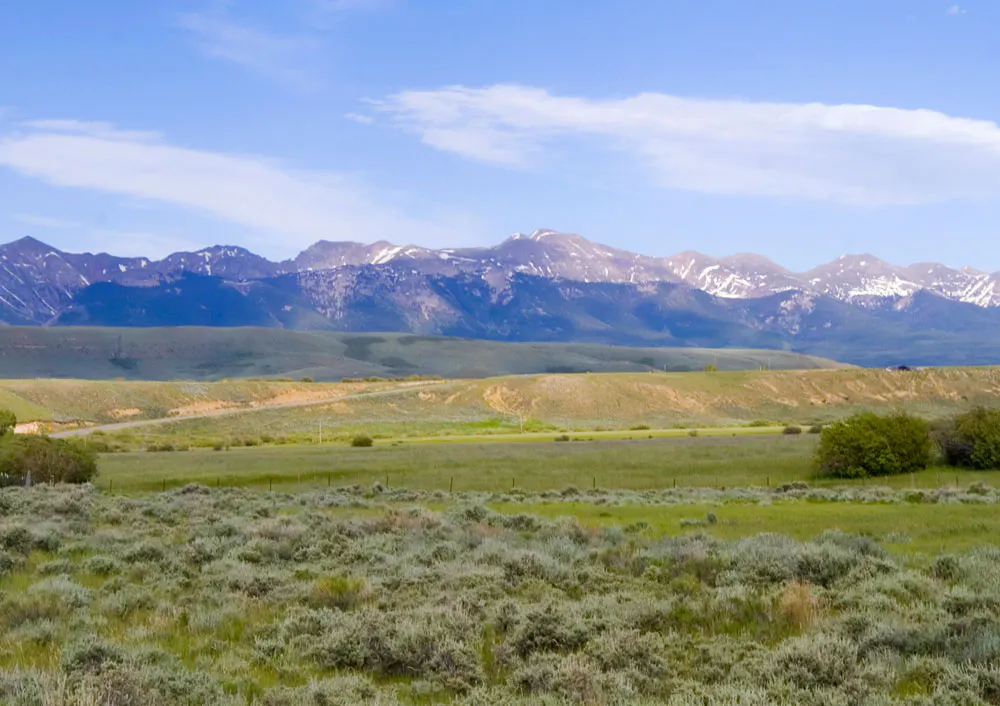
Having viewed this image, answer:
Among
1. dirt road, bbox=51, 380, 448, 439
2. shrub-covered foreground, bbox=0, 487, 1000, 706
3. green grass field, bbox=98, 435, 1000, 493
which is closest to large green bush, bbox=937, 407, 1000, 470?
green grass field, bbox=98, 435, 1000, 493

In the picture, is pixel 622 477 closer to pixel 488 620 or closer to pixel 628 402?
pixel 488 620

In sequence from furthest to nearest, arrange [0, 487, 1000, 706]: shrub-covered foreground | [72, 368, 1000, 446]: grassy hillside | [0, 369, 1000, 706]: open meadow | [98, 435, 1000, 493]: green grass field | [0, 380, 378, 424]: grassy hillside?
[0, 380, 378, 424]: grassy hillside
[72, 368, 1000, 446]: grassy hillside
[98, 435, 1000, 493]: green grass field
[0, 369, 1000, 706]: open meadow
[0, 487, 1000, 706]: shrub-covered foreground

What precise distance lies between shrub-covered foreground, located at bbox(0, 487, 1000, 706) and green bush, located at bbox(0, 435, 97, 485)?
2249cm

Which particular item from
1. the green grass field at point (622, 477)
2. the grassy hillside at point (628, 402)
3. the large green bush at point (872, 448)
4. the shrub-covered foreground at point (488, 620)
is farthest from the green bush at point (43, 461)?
the grassy hillside at point (628, 402)

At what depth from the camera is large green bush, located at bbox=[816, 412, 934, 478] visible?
42.8 meters

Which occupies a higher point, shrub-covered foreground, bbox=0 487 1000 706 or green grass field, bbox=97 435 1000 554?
shrub-covered foreground, bbox=0 487 1000 706

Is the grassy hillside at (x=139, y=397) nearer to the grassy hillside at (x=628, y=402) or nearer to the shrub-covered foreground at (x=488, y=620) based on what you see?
the grassy hillside at (x=628, y=402)

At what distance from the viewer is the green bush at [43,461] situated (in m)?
38.5

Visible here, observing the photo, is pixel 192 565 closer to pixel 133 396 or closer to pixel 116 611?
pixel 116 611

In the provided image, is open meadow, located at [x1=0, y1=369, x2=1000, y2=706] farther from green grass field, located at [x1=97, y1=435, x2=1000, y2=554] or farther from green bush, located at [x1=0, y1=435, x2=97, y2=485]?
green bush, located at [x1=0, y1=435, x2=97, y2=485]

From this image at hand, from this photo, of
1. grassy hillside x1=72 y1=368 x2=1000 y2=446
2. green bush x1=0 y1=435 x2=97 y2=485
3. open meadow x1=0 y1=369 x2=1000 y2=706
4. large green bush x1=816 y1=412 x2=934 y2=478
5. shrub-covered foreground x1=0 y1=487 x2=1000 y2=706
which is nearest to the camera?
shrub-covered foreground x1=0 y1=487 x2=1000 y2=706

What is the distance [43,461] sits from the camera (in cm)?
3934

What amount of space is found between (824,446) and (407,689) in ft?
127

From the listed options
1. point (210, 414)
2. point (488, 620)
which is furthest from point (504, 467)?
point (210, 414)
